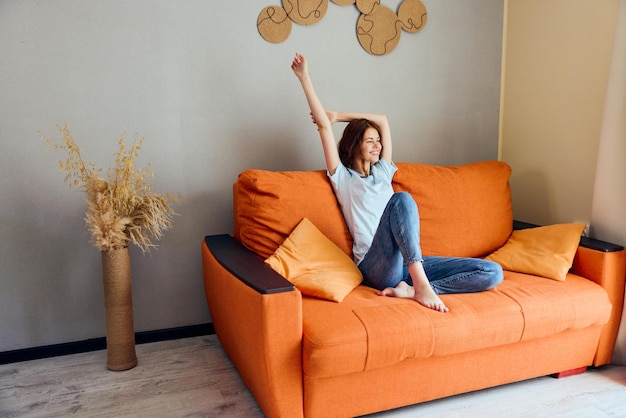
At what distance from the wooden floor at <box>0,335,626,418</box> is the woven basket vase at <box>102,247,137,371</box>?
0.07 meters

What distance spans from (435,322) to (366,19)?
177 centimetres

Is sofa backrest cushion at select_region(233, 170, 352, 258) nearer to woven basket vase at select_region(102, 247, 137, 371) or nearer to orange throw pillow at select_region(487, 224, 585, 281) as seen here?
woven basket vase at select_region(102, 247, 137, 371)

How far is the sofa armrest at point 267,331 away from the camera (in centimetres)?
178

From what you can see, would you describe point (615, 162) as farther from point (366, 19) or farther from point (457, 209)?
point (366, 19)

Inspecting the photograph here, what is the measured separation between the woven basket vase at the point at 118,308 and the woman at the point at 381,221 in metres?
1.04

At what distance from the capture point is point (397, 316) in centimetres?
193

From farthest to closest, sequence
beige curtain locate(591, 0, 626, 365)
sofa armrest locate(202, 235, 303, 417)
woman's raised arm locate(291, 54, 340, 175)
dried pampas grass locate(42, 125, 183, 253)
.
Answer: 1. woman's raised arm locate(291, 54, 340, 175)
2. beige curtain locate(591, 0, 626, 365)
3. dried pampas grass locate(42, 125, 183, 253)
4. sofa armrest locate(202, 235, 303, 417)

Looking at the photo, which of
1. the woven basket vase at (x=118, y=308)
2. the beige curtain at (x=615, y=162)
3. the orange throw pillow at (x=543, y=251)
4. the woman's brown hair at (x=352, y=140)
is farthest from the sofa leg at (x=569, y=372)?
the woven basket vase at (x=118, y=308)

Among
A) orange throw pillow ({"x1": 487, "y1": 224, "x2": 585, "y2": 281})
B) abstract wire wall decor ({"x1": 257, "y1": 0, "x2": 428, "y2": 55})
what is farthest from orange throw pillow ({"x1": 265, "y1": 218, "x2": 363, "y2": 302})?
abstract wire wall decor ({"x1": 257, "y1": 0, "x2": 428, "y2": 55})

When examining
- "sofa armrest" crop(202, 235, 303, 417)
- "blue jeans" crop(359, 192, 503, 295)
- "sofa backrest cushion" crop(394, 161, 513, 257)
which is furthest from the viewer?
"sofa backrest cushion" crop(394, 161, 513, 257)

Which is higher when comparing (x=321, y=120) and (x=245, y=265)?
(x=321, y=120)

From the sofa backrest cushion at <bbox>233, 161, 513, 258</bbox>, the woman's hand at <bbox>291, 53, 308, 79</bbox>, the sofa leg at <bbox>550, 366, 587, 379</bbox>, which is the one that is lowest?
the sofa leg at <bbox>550, 366, 587, 379</bbox>

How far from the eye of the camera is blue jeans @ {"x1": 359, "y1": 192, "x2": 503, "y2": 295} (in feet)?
7.11

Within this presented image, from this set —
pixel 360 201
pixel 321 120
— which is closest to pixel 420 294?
pixel 360 201
